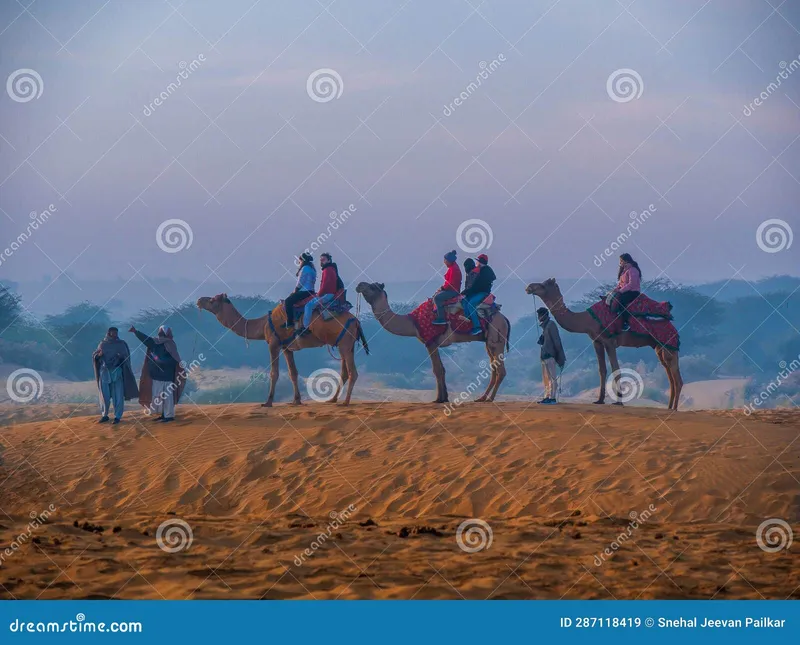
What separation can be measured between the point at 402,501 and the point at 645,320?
639 centimetres

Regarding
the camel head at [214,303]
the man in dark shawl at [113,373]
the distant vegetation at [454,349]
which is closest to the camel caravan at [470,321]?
the camel head at [214,303]

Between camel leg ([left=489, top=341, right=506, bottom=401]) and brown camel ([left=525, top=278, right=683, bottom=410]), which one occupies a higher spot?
brown camel ([left=525, top=278, right=683, bottom=410])

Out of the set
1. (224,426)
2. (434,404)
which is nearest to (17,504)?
(224,426)

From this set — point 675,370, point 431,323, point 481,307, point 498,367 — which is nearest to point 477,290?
point 481,307

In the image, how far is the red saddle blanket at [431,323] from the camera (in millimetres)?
20000

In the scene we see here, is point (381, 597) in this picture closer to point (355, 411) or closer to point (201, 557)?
point (201, 557)

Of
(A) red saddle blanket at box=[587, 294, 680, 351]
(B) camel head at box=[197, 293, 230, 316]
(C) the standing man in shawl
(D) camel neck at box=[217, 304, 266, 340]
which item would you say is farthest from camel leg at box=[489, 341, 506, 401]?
(C) the standing man in shawl

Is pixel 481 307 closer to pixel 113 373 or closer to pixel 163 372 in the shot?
pixel 163 372

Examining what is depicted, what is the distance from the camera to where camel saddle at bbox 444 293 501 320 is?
20.0 meters

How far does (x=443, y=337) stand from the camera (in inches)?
794

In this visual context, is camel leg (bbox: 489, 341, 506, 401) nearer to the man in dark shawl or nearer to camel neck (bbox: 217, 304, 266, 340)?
camel neck (bbox: 217, 304, 266, 340)

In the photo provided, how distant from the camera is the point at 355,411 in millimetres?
19078

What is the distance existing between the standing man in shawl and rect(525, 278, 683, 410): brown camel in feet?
20.1

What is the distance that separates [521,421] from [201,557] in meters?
6.71
